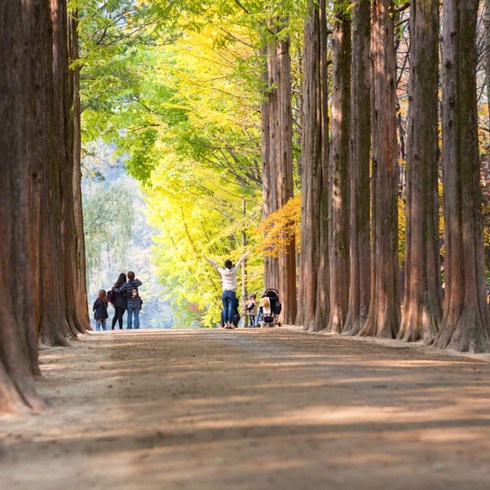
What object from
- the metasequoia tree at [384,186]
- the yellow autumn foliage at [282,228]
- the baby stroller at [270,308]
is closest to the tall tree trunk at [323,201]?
the baby stroller at [270,308]

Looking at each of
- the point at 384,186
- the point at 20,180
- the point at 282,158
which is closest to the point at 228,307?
the point at 282,158

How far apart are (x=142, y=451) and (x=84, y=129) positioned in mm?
30112

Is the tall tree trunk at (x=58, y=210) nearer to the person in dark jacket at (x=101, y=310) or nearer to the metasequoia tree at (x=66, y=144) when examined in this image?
the metasequoia tree at (x=66, y=144)

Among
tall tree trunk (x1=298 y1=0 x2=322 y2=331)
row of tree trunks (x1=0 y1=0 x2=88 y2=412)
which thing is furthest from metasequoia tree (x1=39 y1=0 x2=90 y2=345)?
tall tree trunk (x1=298 y1=0 x2=322 y2=331)

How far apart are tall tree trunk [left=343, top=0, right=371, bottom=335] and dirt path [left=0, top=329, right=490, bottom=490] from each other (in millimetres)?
11111

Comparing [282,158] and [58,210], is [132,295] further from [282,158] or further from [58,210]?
[58,210]

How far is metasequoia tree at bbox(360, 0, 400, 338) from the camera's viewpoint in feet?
70.0

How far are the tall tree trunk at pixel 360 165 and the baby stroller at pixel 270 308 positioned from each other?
25.3 feet

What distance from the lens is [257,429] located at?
6863 millimetres

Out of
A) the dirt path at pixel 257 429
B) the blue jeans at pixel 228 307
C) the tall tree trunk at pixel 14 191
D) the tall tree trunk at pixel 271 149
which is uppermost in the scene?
the tall tree trunk at pixel 271 149

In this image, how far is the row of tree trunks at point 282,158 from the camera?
1340 inches

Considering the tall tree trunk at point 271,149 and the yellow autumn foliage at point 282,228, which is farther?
the tall tree trunk at point 271,149

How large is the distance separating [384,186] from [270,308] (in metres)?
10.3

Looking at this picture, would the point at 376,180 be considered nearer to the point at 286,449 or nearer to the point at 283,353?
the point at 283,353
